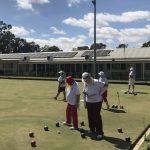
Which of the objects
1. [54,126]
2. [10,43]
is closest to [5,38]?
[10,43]

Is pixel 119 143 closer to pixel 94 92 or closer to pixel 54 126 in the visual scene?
pixel 94 92

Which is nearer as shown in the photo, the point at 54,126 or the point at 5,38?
the point at 54,126

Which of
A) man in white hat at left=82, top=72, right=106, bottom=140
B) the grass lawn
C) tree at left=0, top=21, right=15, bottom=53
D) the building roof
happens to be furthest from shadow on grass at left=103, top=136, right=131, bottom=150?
tree at left=0, top=21, right=15, bottom=53

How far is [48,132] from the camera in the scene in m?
11.1

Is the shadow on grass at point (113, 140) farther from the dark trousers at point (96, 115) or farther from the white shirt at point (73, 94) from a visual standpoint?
the white shirt at point (73, 94)

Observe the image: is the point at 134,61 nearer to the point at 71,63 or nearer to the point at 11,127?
the point at 71,63

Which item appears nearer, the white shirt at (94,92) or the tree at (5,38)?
the white shirt at (94,92)

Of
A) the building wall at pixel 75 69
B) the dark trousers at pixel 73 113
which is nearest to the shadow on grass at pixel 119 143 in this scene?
the dark trousers at pixel 73 113

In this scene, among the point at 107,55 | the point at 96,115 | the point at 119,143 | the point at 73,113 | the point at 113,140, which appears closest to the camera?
the point at 119,143

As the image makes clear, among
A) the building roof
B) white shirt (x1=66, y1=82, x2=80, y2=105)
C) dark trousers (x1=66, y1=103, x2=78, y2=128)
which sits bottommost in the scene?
dark trousers (x1=66, y1=103, x2=78, y2=128)

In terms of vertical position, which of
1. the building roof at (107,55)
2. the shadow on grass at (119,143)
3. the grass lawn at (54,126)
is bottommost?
the shadow on grass at (119,143)

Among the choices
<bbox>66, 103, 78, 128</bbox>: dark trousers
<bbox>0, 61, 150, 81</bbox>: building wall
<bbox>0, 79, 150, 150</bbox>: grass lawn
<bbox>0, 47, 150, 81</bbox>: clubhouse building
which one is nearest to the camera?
<bbox>0, 79, 150, 150</bbox>: grass lawn

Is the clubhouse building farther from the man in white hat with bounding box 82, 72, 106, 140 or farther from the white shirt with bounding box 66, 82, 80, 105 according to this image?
the man in white hat with bounding box 82, 72, 106, 140

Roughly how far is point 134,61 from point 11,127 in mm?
33680
